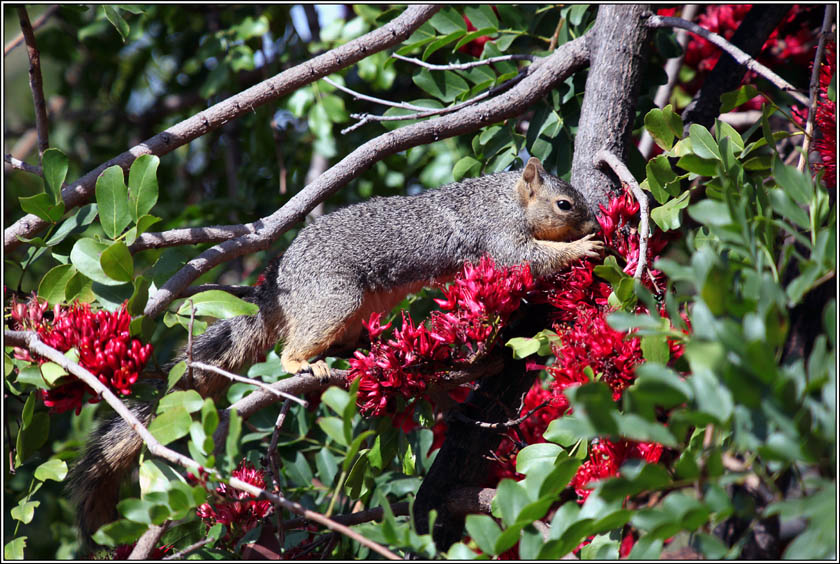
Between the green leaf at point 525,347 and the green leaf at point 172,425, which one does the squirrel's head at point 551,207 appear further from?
the green leaf at point 172,425

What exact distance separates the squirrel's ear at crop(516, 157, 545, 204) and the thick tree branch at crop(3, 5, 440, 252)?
21.4 inches

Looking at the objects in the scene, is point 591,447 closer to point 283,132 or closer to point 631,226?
point 631,226

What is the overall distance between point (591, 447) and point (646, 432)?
2.47ft

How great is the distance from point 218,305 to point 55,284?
401mm

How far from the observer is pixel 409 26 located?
2.10m

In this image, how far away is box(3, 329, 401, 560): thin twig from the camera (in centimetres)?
111

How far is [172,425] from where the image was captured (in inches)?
50.7

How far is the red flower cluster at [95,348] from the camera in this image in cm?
144

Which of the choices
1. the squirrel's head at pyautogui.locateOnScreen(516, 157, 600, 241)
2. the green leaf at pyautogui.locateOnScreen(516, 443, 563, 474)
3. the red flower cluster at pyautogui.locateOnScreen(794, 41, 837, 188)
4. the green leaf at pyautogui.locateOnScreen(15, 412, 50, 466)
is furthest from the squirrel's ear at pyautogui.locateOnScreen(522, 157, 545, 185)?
the green leaf at pyautogui.locateOnScreen(15, 412, 50, 466)

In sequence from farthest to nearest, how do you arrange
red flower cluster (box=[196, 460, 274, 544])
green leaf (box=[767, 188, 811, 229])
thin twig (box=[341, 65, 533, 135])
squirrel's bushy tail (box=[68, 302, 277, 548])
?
thin twig (box=[341, 65, 533, 135])
squirrel's bushy tail (box=[68, 302, 277, 548])
red flower cluster (box=[196, 460, 274, 544])
green leaf (box=[767, 188, 811, 229])

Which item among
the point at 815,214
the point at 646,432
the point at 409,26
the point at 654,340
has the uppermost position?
the point at 409,26

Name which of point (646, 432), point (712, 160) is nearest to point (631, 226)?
point (712, 160)

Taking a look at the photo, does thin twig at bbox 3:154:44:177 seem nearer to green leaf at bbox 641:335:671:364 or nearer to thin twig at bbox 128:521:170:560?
thin twig at bbox 128:521:170:560

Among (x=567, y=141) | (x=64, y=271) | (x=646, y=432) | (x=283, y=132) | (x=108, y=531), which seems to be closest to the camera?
A: (x=646, y=432)
